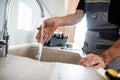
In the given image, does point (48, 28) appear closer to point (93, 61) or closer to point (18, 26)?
point (18, 26)

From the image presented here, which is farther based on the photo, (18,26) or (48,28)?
(18,26)

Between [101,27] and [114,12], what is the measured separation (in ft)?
0.37

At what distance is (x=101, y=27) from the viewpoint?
1.07 meters

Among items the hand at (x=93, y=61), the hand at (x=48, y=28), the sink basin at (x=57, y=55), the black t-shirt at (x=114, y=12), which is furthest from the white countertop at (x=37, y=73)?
the sink basin at (x=57, y=55)

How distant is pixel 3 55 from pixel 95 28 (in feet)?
1.88

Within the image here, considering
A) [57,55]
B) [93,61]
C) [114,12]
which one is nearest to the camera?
[93,61]

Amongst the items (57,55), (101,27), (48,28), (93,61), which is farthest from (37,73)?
(57,55)

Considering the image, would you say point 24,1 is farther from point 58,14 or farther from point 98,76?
point 58,14

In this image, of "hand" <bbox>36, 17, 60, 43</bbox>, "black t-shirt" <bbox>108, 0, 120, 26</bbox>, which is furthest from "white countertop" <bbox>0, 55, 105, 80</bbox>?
"black t-shirt" <bbox>108, 0, 120, 26</bbox>

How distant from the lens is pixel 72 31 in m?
3.41

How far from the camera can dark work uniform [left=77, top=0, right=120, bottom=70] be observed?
1.01 metres

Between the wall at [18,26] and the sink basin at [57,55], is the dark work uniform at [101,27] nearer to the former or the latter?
the sink basin at [57,55]

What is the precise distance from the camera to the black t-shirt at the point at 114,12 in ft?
3.26

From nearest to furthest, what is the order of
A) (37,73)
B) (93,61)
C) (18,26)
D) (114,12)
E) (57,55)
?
1. (37,73)
2. (93,61)
3. (114,12)
4. (18,26)
5. (57,55)
